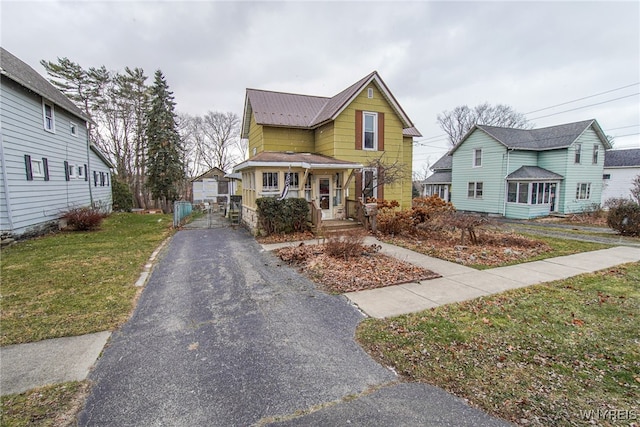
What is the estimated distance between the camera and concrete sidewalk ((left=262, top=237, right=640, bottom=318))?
5102 millimetres

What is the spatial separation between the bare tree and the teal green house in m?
19.5

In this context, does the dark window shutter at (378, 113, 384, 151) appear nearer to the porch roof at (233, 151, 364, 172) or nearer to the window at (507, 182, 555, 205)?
the porch roof at (233, 151, 364, 172)

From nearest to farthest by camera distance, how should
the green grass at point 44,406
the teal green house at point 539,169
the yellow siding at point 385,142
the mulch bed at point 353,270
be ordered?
the green grass at point 44,406
the mulch bed at point 353,270
the yellow siding at point 385,142
the teal green house at point 539,169

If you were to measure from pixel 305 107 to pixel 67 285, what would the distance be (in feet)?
46.1

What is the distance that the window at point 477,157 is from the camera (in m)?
22.7

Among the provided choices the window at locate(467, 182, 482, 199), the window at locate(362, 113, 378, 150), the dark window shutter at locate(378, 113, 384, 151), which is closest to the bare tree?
the window at locate(467, 182, 482, 199)

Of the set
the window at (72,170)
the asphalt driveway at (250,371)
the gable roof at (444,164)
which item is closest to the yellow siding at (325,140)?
the asphalt driveway at (250,371)

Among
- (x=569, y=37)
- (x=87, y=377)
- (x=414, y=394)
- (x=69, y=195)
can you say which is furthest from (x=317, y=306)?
(x=569, y=37)

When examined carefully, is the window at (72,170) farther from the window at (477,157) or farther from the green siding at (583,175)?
the green siding at (583,175)

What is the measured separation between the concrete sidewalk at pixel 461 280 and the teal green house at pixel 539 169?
12.4 metres

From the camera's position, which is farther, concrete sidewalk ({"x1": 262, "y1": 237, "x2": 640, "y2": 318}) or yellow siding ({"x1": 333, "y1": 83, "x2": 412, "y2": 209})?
yellow siding ({"x1": 333, "y1": 83, "x2": 412, "y2": 209})

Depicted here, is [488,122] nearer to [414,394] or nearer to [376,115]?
[376,115]

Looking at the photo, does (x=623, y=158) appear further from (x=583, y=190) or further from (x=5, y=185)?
(x=5, y=185)

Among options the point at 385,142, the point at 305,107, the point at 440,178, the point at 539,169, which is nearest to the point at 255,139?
the point at 305,107
